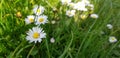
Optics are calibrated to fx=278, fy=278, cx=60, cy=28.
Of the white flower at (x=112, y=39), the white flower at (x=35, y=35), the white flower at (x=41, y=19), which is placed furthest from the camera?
the white flower at (x=112, y=39)

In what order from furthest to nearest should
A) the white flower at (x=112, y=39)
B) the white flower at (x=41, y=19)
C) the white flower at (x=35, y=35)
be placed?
the white flower at (x=112, y=39)
the white flower at (x=41, y=19)
the white flower at (x=35, y=35)

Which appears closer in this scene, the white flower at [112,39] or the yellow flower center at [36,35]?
the yellow flower center at [36,35]

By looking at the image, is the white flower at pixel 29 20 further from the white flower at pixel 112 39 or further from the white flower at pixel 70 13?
the white flower at pixel 112 39

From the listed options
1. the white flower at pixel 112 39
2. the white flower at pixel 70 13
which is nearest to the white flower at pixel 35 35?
the white flower at pixel 70 13

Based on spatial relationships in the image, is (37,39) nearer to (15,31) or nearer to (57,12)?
(15,31)

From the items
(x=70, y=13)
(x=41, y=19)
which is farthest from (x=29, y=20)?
→ (x=70, y=13)

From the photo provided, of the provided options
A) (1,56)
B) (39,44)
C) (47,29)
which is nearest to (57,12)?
(47,29)

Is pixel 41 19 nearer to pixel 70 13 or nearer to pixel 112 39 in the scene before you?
pixel 70 13

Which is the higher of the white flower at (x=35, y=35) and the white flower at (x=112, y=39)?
the white flower at (x=35, y=35)
